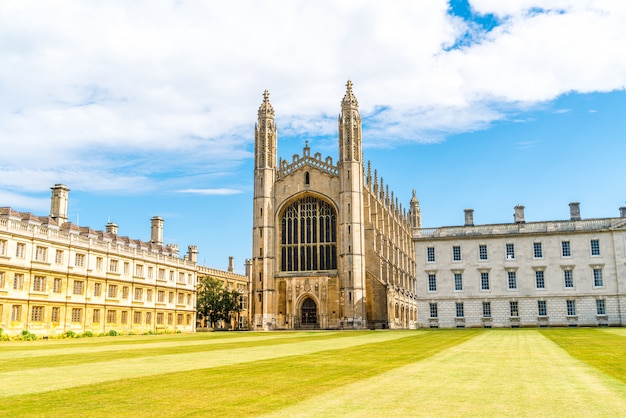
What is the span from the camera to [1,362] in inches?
669

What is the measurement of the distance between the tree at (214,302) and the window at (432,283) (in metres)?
25.9

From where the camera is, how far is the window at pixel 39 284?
42.9 metres

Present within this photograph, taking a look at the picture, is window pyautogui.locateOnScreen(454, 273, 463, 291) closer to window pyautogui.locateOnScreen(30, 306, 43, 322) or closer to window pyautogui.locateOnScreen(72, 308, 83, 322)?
window pyautogui.locateOnScreen(72, 308, 83, 322)

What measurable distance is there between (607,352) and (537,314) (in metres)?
37.3

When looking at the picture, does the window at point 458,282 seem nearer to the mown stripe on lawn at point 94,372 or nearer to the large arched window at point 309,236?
the large arched window at point 309,236

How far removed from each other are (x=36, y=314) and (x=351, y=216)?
3252 cm

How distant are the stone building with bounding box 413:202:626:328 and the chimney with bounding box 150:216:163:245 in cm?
2912

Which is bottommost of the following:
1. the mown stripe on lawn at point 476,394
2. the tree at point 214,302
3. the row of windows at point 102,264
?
the mown stripe on lawn at point 476,394

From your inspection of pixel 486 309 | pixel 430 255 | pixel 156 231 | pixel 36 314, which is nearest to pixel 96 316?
pixel 36 314

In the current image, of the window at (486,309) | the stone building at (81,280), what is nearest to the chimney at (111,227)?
the stone building at (81,280)

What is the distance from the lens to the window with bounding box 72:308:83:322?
46.7 metres

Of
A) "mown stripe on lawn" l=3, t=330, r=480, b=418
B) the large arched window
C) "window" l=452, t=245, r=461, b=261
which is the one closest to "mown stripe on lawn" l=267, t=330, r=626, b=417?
→ "mown stripe on lawn" l=3, t=330, r=480, b=418

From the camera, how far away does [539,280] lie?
2169 inches

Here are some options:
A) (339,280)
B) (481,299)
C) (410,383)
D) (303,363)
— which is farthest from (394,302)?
(410,383)
